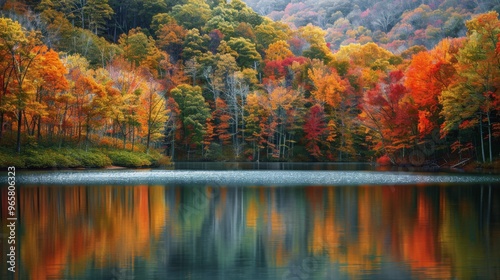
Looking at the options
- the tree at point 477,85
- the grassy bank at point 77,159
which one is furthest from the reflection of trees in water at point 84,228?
the tree at point 477,85

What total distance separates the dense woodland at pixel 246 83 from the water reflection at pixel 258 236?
22.7 m

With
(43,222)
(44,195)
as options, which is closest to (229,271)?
(43,222)

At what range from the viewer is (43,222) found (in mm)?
16859

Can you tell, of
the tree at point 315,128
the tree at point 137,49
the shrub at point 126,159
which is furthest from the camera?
the tree at point 137,49

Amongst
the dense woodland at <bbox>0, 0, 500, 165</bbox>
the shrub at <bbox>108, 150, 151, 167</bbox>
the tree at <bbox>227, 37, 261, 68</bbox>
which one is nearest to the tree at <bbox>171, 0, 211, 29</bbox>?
the dense woodland at <bbox>0, 0, 500, 165</bbox>

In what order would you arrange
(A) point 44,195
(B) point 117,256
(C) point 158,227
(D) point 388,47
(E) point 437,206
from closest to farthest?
1. (B) point 117,256
2. (C) point 158,227
3. (E) point 437,206
4. (A) point 44,195
5. (D) point 388,47

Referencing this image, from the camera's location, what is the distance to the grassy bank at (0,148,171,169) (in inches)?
1677

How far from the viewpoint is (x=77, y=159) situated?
47.3 metres

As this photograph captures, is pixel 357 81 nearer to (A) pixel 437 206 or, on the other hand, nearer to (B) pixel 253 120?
(B) pixel 253 120

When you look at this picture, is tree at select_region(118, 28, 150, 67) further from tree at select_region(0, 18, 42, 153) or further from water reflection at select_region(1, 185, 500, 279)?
water reflection at select_region(1, 185, 500, 279)

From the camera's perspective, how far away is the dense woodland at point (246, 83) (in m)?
45.8

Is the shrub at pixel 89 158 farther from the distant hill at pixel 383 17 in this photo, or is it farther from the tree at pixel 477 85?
the distant hill at pixel 383 17

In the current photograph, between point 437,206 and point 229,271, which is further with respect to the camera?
point 437,206

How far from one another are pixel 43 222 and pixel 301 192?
12993 mm
